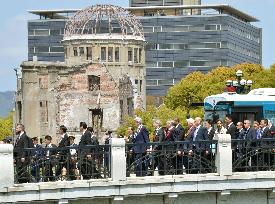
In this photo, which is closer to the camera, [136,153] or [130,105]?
[136,153]

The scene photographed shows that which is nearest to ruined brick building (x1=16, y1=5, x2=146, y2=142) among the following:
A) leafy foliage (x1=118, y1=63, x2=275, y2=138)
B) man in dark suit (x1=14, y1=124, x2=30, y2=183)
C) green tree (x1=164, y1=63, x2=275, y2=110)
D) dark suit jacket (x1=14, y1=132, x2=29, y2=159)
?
leafy foliage (x1=118, y1=63, x2=275, y2=138)

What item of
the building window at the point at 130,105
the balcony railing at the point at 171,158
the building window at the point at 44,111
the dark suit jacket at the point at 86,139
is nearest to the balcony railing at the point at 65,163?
the balcony railing at the point at 171,158

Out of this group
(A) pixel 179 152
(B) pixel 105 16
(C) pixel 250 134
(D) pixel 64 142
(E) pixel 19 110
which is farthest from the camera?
(B) pixel 105 16

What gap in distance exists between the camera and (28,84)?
119875 millimetres

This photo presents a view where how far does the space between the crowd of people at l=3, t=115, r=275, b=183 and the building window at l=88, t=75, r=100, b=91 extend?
80158 mm

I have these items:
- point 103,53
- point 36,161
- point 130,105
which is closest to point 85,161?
Answer: point 36,161

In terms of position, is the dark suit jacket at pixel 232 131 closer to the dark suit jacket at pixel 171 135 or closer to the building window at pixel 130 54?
the dark suit jacket at pixel 171 135

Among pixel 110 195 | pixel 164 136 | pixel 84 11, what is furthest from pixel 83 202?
pixel 84 11

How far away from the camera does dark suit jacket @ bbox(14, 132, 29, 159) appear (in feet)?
98.8

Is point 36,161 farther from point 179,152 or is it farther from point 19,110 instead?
point 19,110

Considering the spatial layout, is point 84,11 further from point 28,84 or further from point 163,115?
point 163,115

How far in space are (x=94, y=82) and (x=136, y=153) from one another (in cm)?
8428

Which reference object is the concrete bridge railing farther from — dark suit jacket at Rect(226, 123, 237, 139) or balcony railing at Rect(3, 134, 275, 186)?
dark suit jacket at Rect(226, 123, 237, 139)

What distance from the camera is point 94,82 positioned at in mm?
116062
